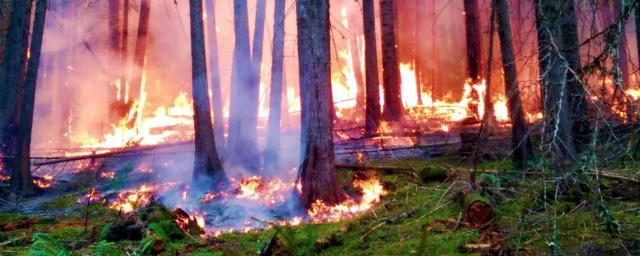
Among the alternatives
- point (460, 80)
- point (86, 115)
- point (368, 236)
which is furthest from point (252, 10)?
point (368, 236)

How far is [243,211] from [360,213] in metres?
2.75

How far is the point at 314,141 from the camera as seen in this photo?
361 inches

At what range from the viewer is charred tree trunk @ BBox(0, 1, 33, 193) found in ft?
42.0

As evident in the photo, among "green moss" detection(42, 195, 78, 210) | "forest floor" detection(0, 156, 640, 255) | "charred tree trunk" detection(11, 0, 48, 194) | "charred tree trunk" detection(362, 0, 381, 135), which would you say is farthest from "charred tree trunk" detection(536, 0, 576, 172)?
"charred tree trunk" detection(11, 0, 48, 194)

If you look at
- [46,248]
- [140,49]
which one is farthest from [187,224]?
[140,49]

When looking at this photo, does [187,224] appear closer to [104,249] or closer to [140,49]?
[104,249]

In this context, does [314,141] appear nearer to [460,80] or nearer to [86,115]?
[86,115]

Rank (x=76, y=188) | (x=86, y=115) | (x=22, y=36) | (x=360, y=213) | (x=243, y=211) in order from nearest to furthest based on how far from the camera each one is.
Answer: (x=360, y=213) → (x=243, y=211) → (x=22, y=36) → (x=76, y=188) → (x=86, y=115)

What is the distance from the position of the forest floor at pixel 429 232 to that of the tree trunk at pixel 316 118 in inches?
42.5

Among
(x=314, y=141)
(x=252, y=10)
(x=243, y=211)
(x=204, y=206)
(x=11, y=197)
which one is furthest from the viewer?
(x=252, y=10)

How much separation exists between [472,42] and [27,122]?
1413cm

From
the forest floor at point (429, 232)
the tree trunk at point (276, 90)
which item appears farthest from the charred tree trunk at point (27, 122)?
the tree trunk at point (276, 90)

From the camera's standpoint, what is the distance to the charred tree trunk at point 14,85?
1281 cm

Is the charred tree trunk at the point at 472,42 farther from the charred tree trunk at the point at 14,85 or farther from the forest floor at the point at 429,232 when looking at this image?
the charred tree trunk at the point at 14,85
